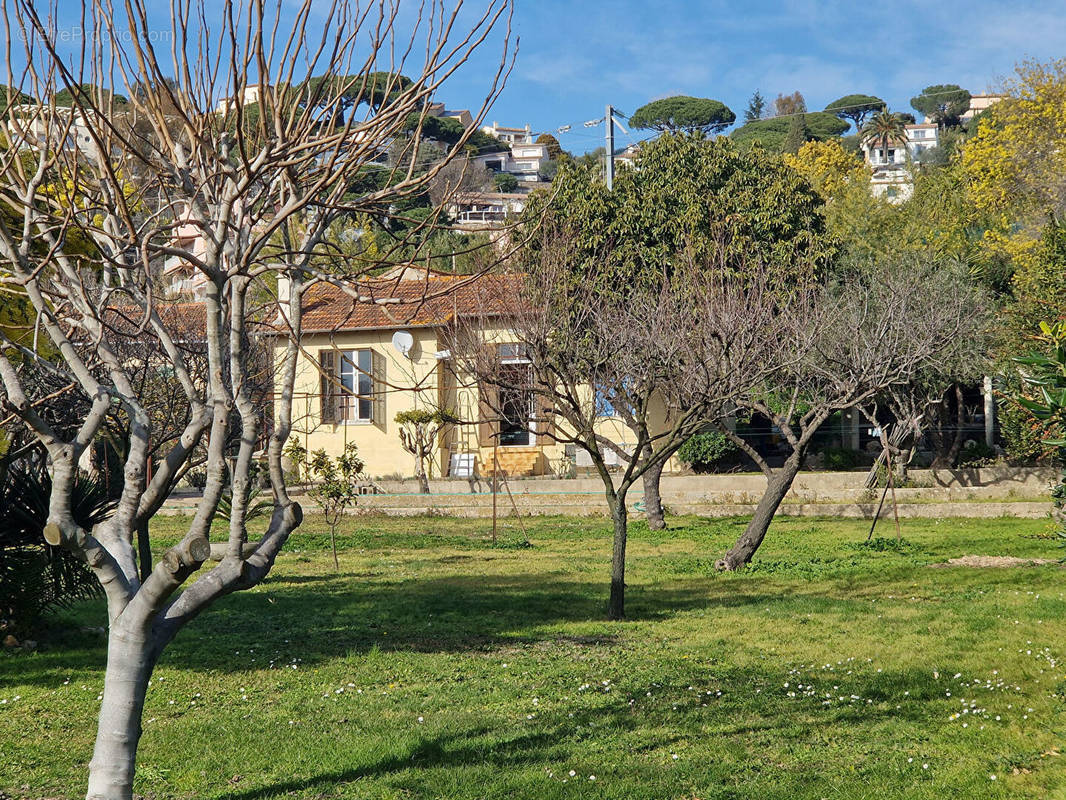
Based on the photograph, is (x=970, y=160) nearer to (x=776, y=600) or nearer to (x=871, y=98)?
(x=776, y=600)

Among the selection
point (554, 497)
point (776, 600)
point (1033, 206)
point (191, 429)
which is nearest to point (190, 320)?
point (554, 497)

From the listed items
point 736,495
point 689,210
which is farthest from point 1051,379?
point 689,210

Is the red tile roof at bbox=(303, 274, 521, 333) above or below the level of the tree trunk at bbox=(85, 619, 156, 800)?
above

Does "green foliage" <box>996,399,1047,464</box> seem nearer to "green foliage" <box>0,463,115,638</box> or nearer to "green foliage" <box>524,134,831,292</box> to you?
"green foliage" <box>524,134,831,292</box>

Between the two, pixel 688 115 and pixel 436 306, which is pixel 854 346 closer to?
pixel 436 306

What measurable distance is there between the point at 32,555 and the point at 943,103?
140m

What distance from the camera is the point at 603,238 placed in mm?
23406

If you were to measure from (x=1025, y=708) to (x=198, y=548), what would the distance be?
5801mm

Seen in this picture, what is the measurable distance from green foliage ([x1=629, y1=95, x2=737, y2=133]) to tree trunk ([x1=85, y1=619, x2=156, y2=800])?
107264 millimetres

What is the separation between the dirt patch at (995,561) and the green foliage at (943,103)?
383 ft

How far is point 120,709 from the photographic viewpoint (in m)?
4.73

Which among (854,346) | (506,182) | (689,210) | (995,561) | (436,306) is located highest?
(506,182)

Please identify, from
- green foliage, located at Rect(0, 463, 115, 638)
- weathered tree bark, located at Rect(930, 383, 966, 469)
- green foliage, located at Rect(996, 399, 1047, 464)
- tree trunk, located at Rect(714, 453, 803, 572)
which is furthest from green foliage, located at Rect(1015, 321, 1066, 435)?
weathered tree bark, located at Rect(930, 383, 966, 469)

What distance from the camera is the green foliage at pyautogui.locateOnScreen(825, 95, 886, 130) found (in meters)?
123
